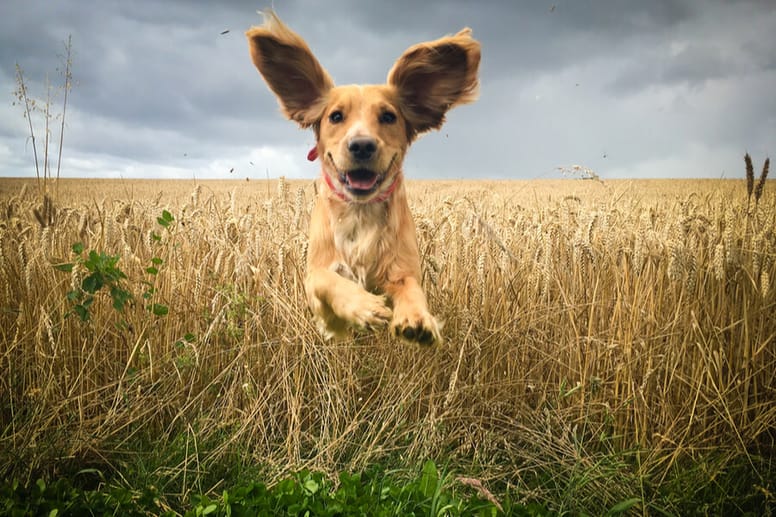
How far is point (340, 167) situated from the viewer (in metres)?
2.29

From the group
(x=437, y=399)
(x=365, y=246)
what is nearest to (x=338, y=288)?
(x=365, y=246)

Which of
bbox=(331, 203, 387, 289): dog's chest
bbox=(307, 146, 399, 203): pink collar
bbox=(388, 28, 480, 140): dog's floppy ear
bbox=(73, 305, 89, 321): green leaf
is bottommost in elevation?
bbox=(73, 305, 89, 321): green leaf

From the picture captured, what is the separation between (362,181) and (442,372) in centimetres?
144

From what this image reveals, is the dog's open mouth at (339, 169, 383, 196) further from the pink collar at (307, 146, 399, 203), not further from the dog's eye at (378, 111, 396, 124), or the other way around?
the dog's eye at (378, 111, 396, 124)

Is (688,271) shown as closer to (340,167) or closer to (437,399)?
(437,399)

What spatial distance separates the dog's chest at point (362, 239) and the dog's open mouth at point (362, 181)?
14 centimetres

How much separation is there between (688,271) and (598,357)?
0.73m

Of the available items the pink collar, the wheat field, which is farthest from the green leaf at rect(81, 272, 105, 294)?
the pink collar

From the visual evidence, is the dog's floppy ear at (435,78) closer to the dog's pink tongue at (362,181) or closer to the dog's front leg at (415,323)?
the dog's pink tongue at (362,181)

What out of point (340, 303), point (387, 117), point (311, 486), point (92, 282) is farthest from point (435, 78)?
point (92, 282)

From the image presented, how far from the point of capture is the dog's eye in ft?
8.16

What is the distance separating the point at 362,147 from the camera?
2193 millimetres

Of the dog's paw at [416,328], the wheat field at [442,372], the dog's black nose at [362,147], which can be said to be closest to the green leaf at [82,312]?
the wheat field at [442,372]

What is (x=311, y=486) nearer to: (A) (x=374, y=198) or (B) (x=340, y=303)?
(B) (x=340, y=303)
